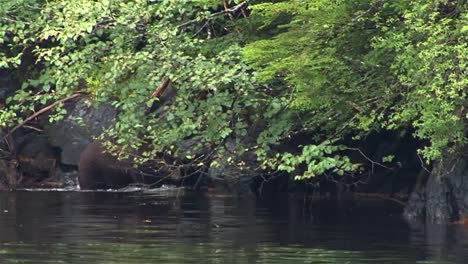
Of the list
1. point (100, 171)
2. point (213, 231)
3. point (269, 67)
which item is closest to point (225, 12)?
point (269, 67)

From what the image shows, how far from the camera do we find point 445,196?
73.9 ft

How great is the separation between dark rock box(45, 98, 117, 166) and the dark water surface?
128 inches

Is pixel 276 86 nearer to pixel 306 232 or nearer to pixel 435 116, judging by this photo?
pixel 306 232

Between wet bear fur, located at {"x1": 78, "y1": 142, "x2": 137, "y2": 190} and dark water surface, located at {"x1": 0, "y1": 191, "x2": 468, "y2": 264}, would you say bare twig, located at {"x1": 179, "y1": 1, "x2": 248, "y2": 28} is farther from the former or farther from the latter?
wet bear fur, located at {"x1": 78, "y1": 142, "x2": 137, "y2": 190}

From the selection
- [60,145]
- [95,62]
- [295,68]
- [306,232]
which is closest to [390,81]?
[295,68]

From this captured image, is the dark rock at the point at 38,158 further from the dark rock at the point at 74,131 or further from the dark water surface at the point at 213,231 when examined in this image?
the dark water surface at the point at 213,231

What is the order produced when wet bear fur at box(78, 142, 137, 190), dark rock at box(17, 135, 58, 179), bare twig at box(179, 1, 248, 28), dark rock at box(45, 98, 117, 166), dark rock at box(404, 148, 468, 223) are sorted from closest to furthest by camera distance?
bare twig at box(179, 1, 248, 28), dark rock at box(404, 148, 468, 223), wet bear fur at box(78, 142, 137, 190), dark rock at box(45, 98, 117, 166), dark rock at box(17, 135, 58, 179)

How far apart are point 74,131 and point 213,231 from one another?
512 inches

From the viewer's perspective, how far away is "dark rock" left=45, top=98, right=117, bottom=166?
31.0 meters

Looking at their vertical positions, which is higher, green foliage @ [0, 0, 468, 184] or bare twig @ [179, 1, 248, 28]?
bare twig @ [179, 1, 248, 28]

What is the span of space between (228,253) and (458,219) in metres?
6.95

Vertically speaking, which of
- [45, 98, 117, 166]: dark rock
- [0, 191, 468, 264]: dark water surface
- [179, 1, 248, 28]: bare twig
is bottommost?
[0, 191, 468, 264]: dark water surface

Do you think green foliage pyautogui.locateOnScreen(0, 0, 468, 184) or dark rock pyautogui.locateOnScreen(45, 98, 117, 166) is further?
dark rock pyautogui.locateOnScreen(45, 98, 117, 166)

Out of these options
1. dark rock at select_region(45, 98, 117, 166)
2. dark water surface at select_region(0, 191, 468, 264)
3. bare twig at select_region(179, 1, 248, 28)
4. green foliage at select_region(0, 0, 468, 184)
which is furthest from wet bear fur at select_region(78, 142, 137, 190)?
bare twig at select_region(179, 1, 248, 28)
